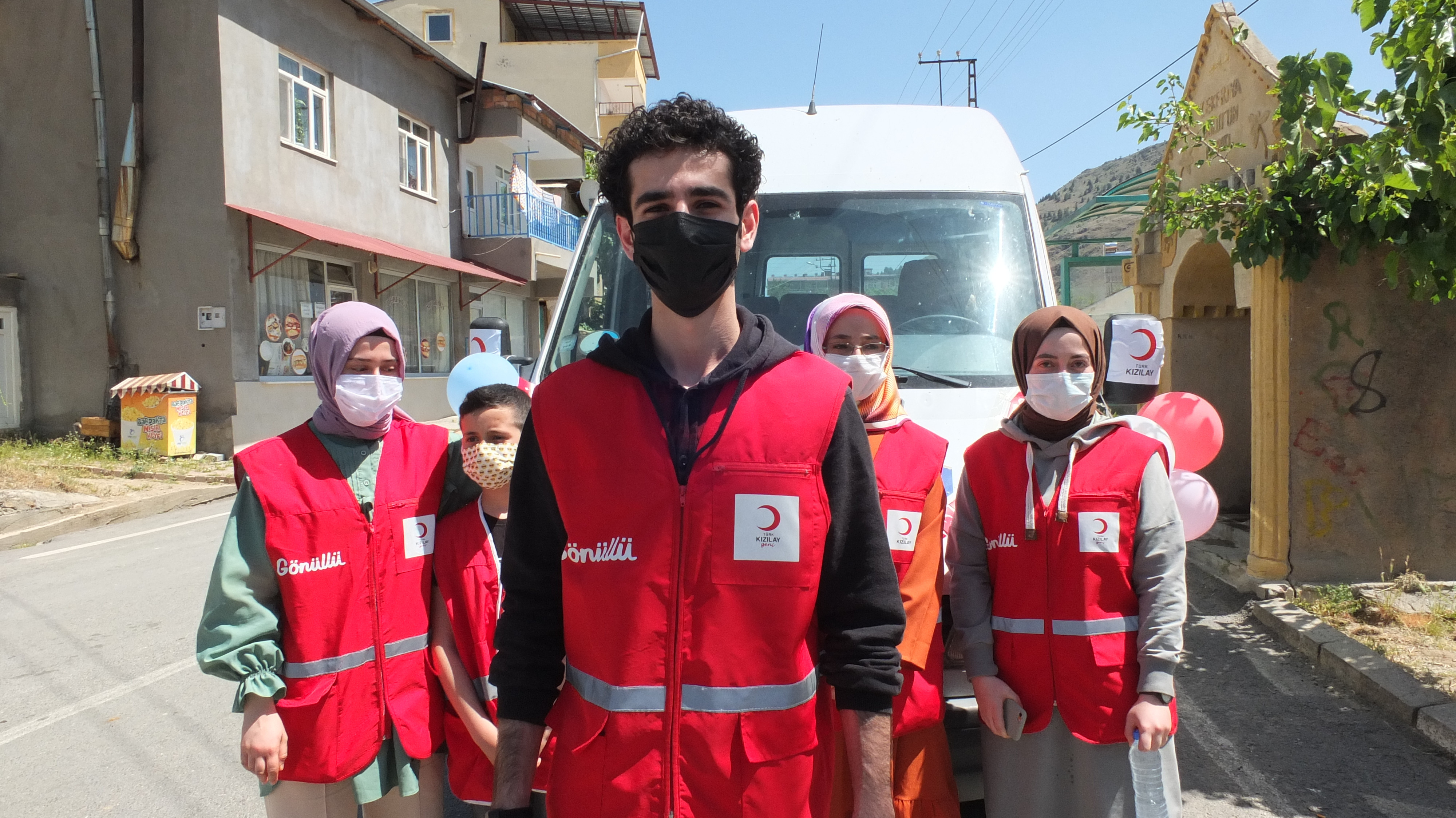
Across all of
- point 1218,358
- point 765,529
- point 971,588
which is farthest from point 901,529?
point 1218,358

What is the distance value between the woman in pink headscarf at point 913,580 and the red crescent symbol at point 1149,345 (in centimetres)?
143

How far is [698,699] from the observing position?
165cm

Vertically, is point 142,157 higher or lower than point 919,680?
higher

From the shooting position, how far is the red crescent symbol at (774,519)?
1684 millimetres

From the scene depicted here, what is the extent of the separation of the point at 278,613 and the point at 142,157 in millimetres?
14864

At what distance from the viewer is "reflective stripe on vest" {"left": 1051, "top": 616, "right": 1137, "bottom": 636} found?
255 centimetres

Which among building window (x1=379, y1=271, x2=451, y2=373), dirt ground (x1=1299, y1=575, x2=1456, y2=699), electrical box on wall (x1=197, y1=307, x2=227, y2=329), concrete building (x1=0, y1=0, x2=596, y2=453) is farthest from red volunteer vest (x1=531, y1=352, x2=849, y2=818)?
building window (x1=379, y1=271, x2=451, y2=373)

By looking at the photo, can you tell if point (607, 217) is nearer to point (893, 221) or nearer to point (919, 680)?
point (893, 221)

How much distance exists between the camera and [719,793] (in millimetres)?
1632

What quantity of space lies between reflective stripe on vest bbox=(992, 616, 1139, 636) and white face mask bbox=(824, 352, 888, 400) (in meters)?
0.73

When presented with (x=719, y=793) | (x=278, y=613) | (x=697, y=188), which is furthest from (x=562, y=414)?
(x=278, y=613)

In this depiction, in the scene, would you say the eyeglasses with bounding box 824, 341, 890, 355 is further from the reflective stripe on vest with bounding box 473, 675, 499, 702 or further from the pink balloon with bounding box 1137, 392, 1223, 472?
the pink balloon with bounding box 1137, 392, 1223, 472

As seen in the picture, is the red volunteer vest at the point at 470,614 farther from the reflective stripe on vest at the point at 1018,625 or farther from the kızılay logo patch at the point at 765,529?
the reflective stripe on vest at the point at 1018,625

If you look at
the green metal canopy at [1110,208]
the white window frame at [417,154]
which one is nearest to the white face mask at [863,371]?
the green metal canopy at [1110,208]
